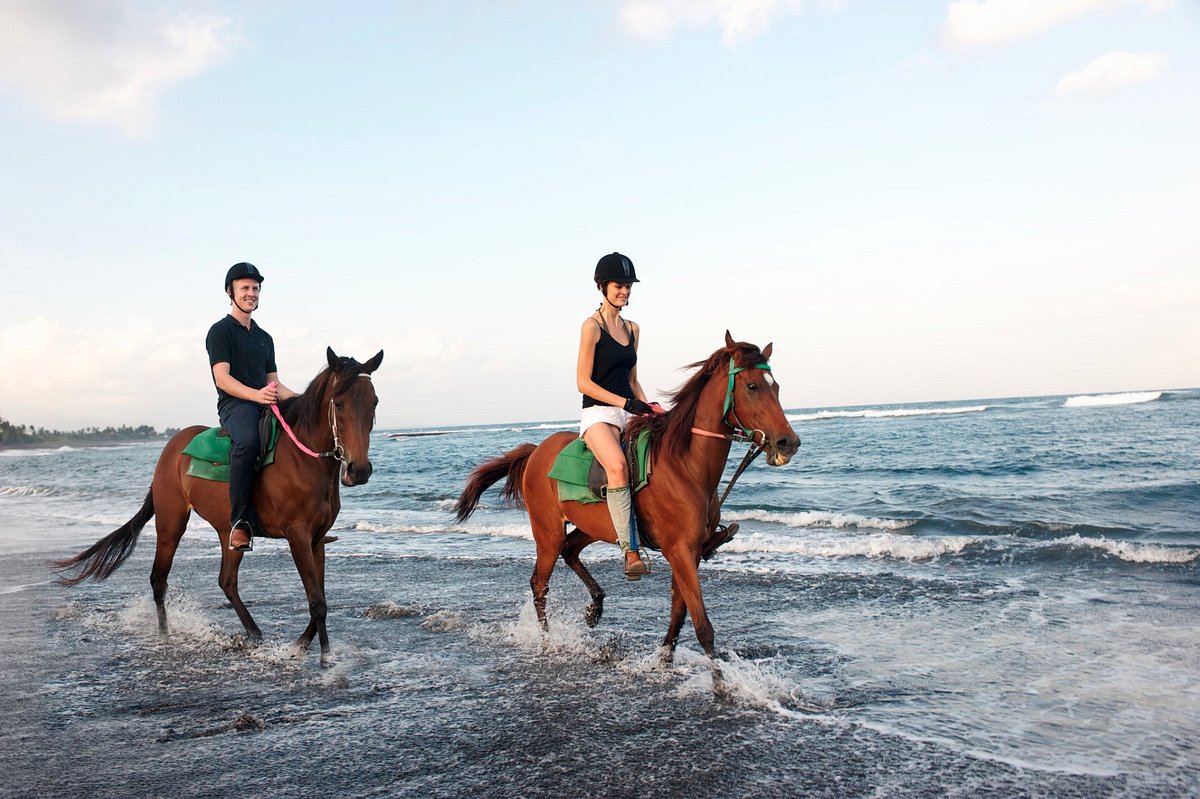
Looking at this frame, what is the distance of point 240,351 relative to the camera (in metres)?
6.22

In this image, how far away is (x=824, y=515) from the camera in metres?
13.9

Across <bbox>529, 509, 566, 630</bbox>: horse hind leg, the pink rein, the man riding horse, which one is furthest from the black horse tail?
<bbox>529, 509, 566, 630</bbox>: horse hind leg

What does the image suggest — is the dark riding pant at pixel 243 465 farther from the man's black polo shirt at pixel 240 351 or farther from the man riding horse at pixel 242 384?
the man's black polo shirt at pixel 240 351

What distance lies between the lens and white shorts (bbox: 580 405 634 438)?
5.68 metres

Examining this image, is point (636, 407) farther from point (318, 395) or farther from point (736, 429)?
point (318, 395)

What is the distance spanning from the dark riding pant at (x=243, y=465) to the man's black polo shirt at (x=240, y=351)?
0.36m

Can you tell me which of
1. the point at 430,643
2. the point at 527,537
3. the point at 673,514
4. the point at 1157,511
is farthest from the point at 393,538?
the point at 1157,511

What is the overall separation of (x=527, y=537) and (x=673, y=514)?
861 cm

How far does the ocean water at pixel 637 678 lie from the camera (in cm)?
364

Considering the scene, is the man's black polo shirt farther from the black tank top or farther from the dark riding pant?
the black tank top

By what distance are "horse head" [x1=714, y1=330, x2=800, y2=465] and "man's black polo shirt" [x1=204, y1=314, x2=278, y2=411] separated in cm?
373

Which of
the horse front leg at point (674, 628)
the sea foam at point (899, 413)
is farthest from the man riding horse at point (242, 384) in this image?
the sea foam at point (899, 413)

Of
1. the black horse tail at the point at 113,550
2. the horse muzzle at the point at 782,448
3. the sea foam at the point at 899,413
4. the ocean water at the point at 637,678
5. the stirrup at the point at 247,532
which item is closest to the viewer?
the ocean water at the point at 637,678

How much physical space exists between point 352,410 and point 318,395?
0.47 metres
